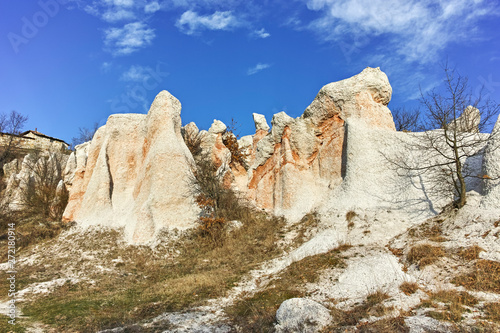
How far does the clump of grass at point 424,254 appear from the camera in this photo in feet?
35.3

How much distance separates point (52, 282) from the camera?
14.0 metres

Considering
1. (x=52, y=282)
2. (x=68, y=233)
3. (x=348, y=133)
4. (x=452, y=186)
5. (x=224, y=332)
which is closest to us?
(x=224, y=332)

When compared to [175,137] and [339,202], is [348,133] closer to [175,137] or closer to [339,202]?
[339,202]

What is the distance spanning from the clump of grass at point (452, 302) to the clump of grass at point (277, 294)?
369 cm

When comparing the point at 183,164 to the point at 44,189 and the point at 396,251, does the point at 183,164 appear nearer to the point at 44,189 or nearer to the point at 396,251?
the point at 396,251

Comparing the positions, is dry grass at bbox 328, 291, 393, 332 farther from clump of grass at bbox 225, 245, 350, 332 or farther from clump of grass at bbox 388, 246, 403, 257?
clump of grass at bbox 388, 246, 403, 257

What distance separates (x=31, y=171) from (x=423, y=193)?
1290 inches

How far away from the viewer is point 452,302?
27.0ft

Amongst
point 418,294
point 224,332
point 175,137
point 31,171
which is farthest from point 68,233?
point 418,294

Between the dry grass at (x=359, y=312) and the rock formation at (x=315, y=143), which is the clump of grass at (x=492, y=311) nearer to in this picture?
the dry grass at (x=359, y=312)

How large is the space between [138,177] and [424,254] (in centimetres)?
1770

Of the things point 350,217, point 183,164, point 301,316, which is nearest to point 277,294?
point 301,316

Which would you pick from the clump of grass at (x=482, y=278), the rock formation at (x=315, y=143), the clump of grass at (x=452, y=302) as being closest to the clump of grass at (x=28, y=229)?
the rock formation at (x=315, y=143)

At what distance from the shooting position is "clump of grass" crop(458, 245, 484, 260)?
34.2ft
